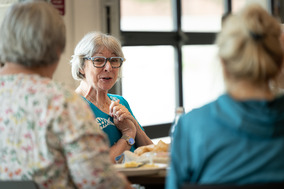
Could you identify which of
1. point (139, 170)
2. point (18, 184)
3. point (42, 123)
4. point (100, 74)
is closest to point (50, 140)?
point (42, 123)

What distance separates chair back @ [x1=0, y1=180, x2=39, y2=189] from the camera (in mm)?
1546

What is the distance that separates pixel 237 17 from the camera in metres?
1.55

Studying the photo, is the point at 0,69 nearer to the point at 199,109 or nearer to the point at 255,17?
the point at 199,109

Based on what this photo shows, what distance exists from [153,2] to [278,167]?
3667mm

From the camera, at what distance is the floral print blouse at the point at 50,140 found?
5.16 feet

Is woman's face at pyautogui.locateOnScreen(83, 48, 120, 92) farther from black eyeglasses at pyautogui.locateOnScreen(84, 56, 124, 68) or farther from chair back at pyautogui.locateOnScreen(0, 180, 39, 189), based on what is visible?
chair back at pyautogui.locateOnScreen(0, 180, 39, 189)

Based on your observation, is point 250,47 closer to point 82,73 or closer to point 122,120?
point 122,120

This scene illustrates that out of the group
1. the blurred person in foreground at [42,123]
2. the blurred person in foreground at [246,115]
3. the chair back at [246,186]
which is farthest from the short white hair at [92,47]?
the chair back at [246,186]

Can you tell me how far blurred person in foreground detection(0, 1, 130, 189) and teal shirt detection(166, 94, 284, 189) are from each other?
12.9 inches

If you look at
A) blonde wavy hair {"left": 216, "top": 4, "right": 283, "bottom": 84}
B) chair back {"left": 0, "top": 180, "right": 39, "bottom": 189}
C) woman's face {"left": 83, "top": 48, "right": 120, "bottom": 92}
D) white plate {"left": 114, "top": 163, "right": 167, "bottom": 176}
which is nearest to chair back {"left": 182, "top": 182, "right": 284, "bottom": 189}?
blonde wavy hair {"left": 216, "top": 4, "right": 283, "bottom": 84}

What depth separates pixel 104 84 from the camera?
3.02 metres

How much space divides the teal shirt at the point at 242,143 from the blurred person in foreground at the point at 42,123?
33 centimetres

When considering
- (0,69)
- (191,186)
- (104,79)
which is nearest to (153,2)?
(104,79)

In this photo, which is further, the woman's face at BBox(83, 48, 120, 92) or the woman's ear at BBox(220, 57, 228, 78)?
the woman's face at BBox(83, 48, 120, 92)
